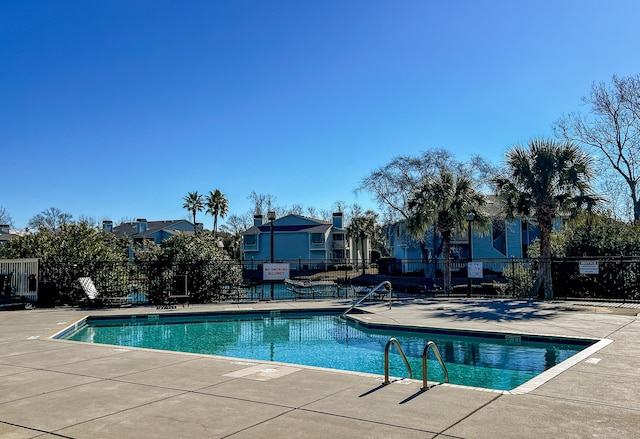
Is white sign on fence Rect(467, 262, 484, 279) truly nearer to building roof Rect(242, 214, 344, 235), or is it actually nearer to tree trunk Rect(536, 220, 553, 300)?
tree trunk Rect(536, 220, 553, 300)

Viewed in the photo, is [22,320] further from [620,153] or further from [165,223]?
[165,223]

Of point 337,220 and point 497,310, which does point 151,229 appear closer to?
point 337,220

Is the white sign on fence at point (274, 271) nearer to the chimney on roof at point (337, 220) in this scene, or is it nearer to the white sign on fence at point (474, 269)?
the white sign on fence at point (474, 269)

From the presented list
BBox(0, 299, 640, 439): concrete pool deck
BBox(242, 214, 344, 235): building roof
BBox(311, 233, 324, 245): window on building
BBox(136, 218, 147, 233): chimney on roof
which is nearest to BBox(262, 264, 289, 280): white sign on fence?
BBox(0, 299, 640, 439): concrete pool deck

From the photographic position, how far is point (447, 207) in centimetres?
2339

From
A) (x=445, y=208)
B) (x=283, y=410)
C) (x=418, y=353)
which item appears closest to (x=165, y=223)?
(x=445, y=208)

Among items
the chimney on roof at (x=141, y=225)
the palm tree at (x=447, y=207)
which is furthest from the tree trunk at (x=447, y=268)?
the chimney on roof at (x=141, y=225)

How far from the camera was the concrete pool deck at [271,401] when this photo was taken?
484 centimetres

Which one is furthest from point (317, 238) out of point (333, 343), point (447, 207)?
point (333, 343)

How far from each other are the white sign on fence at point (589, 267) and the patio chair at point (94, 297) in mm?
17740

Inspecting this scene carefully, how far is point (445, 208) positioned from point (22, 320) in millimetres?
17450

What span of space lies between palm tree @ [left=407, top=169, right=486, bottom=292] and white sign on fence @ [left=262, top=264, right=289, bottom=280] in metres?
6.76

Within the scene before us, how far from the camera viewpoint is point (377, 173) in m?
40.3

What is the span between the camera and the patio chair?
61.5 ft
